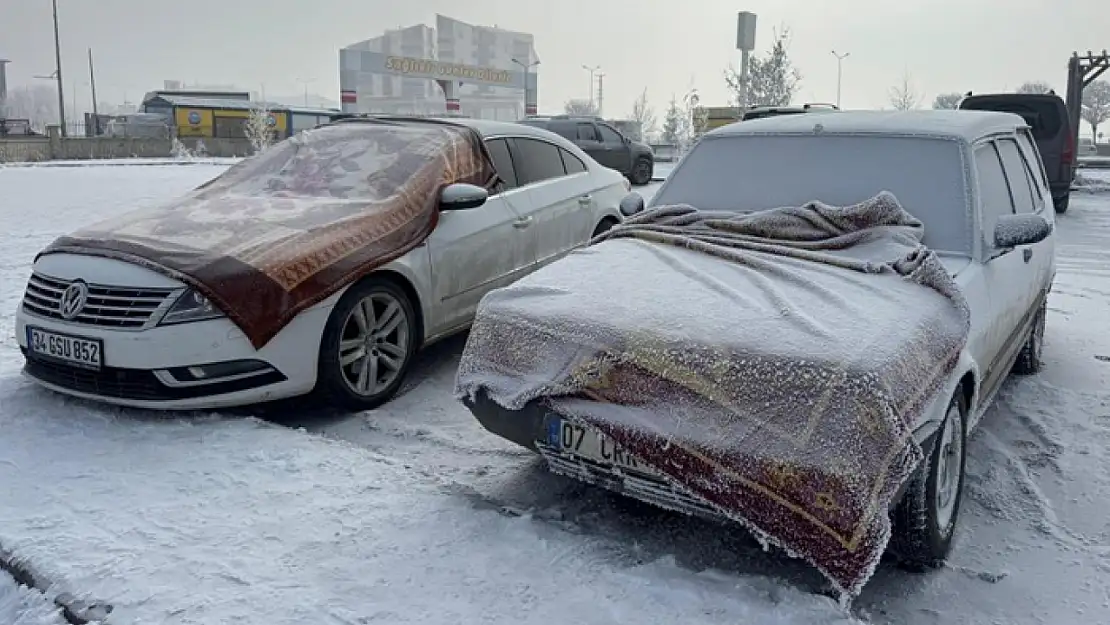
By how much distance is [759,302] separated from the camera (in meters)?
3.13

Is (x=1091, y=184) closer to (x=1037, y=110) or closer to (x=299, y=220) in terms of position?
(x=1037, y=110)

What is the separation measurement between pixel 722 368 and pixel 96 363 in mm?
3012

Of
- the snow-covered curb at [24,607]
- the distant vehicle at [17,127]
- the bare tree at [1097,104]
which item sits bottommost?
the snow-covered curb at [24,607]

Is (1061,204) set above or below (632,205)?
below

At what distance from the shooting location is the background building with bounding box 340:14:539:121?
62188 millimetres

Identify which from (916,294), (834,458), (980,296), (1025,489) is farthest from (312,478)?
(1025,489)

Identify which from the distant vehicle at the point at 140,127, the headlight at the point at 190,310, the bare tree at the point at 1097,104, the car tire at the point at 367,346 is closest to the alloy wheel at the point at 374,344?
the car tire at the point at 367,346

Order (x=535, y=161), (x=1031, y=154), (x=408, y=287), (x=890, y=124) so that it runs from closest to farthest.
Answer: (x=890, y=124) → (x=408, y=287) → (x=1031, y=154) → (x=535, y=161)

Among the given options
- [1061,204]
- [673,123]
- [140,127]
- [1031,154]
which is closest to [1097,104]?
[673,123]

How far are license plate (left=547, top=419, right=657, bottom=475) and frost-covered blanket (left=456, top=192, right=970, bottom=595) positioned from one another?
0.17 ft

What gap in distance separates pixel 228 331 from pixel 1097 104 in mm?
105698

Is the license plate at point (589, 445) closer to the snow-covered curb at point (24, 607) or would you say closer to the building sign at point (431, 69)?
the snow-covered curb at point (24, 607)

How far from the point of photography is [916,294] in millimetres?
3240

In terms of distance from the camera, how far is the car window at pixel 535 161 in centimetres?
635
